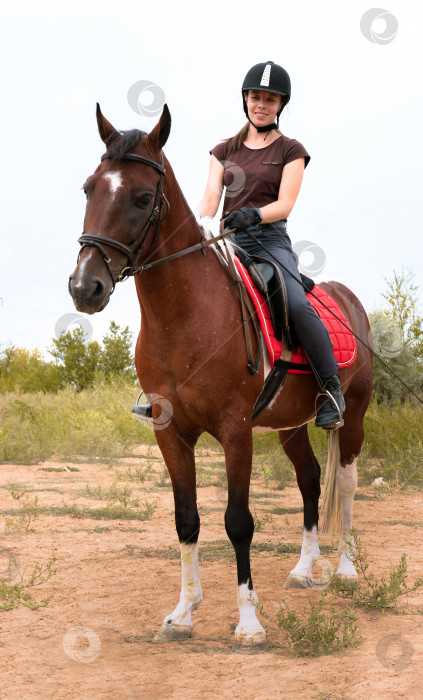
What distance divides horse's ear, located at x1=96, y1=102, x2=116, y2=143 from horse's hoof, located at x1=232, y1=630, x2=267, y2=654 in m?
2.99

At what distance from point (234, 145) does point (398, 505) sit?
18.9 ft

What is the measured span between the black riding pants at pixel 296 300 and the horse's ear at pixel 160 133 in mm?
1284

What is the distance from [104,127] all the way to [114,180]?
1.48 feet

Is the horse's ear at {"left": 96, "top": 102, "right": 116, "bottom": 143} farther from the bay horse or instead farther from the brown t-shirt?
the brown t-shirt

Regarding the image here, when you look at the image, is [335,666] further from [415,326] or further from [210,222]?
[415,326]

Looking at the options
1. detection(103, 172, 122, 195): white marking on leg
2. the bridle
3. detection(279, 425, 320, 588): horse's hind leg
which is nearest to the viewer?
the bridle

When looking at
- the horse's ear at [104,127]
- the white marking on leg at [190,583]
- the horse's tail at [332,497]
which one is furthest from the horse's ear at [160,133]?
the horse's tail at [332,497]

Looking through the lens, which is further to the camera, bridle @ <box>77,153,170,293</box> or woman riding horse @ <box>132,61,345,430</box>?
woman riding horse @ <box>132,61,345,430</box>

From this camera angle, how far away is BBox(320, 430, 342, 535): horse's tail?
598 centimetres
